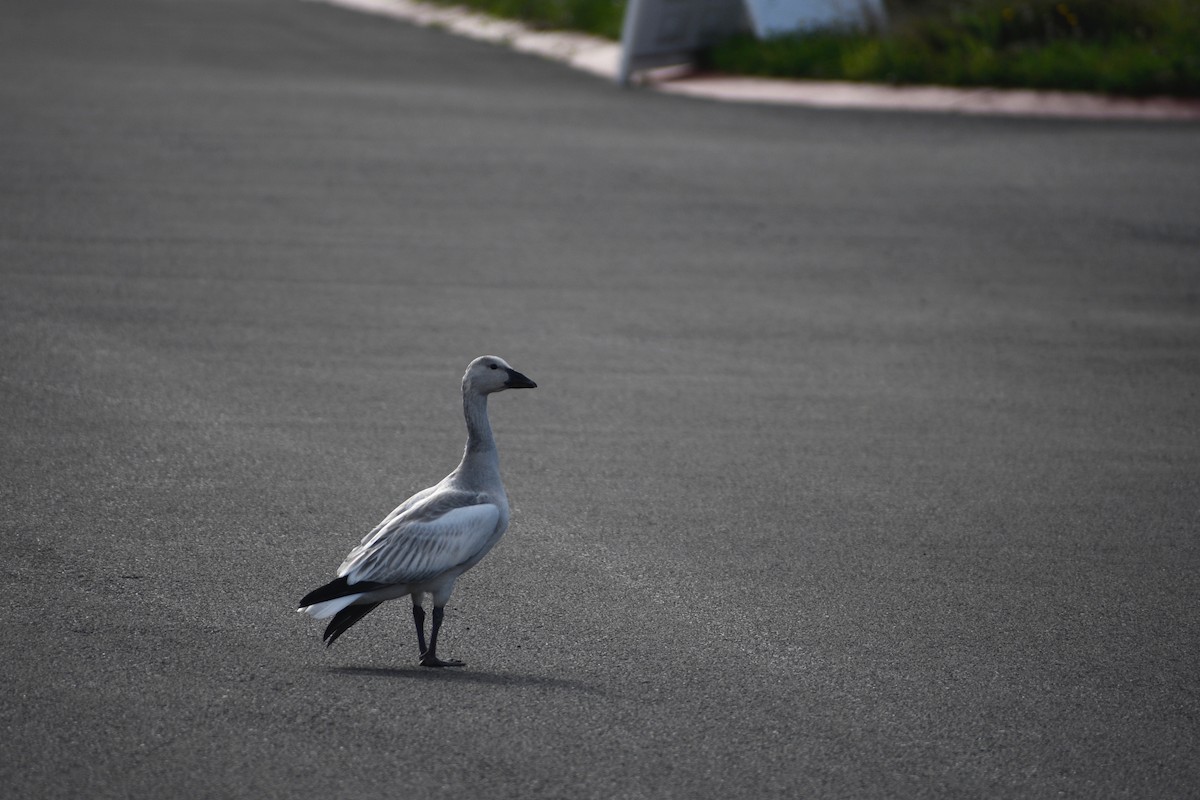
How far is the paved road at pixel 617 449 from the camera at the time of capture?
5551 mm

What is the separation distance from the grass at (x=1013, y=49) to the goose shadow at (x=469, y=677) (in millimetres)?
17333

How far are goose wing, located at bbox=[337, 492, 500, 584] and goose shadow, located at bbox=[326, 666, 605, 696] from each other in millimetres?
458

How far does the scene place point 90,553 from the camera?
7.19 m

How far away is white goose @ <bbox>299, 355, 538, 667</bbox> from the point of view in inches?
225

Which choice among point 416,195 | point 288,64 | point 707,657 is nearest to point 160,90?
point 288,64

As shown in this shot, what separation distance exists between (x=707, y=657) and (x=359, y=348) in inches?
218

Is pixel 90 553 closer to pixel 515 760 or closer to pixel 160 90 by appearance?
pixel 515 760

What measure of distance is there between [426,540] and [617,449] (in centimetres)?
347

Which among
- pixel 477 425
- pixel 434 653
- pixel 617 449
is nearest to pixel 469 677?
pixel 434 653

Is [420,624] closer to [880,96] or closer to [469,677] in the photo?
[469,677]

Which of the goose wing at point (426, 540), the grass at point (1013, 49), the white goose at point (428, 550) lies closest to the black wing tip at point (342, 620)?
the white goose at point (428, 550)

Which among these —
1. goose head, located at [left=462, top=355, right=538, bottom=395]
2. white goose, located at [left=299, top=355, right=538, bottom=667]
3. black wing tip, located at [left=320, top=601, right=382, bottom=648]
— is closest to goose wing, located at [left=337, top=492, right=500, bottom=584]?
white goose, located at [left=299, top=355, right=538, bottom=667]

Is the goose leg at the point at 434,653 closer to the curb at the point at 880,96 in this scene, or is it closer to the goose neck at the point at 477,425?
the goose neck at the point at 477,425

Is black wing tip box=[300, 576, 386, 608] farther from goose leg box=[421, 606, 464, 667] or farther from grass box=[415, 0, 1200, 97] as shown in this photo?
grass box=[415, 0, 1200, 97]
